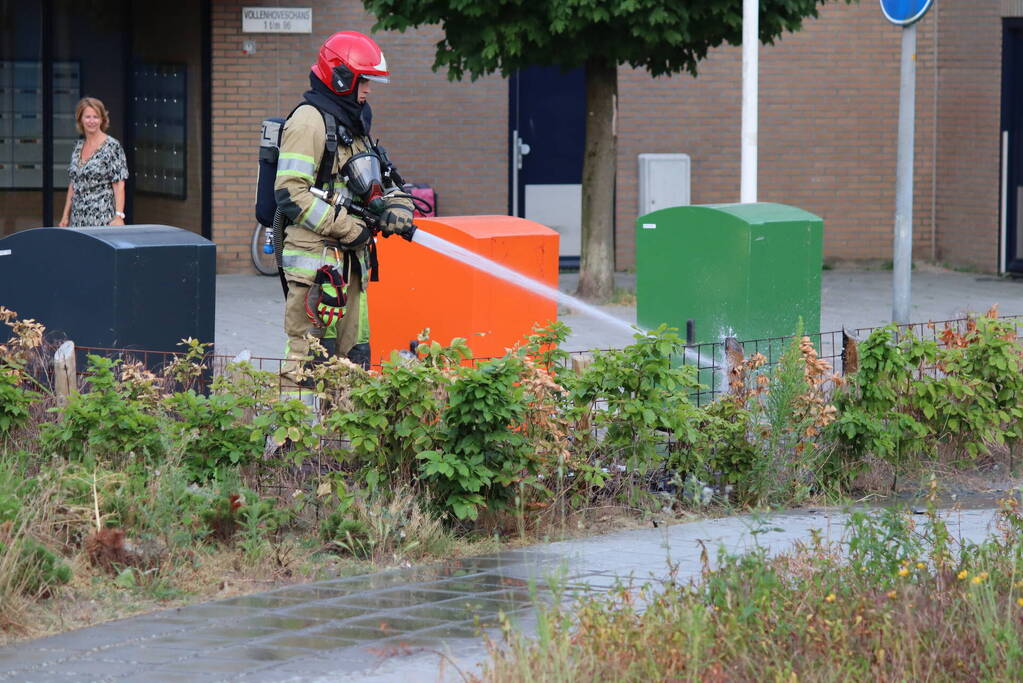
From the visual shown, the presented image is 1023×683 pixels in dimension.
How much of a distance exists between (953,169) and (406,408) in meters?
12.6

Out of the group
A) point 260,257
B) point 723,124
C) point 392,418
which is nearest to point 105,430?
point 392,418

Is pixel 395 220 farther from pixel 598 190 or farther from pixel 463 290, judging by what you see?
pixel 598 190

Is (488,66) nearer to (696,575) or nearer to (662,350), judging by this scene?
(662,350)

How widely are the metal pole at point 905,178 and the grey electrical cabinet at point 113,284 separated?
12.5 ft

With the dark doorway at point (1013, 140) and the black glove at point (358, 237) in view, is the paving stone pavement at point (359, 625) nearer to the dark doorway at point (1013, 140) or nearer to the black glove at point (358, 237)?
the black glove at point (358, 237)

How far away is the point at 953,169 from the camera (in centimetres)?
1761

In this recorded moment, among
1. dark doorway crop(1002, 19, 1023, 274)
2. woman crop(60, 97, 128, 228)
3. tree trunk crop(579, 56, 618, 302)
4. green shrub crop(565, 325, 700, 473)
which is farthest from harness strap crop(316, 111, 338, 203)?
dark doorway crop(1002, 19, 1023, 274)

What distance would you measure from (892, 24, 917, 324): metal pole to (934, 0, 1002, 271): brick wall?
8.66 metres

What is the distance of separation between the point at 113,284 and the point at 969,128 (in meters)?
12.1

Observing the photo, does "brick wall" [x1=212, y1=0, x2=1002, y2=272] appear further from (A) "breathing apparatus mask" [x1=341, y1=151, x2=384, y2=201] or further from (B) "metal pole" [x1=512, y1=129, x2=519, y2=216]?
(A) "breathing apparatus mask" [x1=341, y1=151, x2=384, y2=201]

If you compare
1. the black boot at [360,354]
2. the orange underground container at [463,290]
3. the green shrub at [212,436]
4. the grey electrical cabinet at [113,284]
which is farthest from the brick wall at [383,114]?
the green shrub at [212,436]

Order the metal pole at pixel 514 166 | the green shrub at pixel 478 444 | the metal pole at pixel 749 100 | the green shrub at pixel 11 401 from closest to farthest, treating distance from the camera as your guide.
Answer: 1. the green shrub at pixel 478 444
2. the green shrub at pixel 11 401
3. the metal pole at pixel 749 100
4. the metal pole at pixel 514 166

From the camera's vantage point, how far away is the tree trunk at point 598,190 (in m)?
14.0

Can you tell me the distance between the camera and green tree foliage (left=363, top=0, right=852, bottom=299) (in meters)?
12.3
